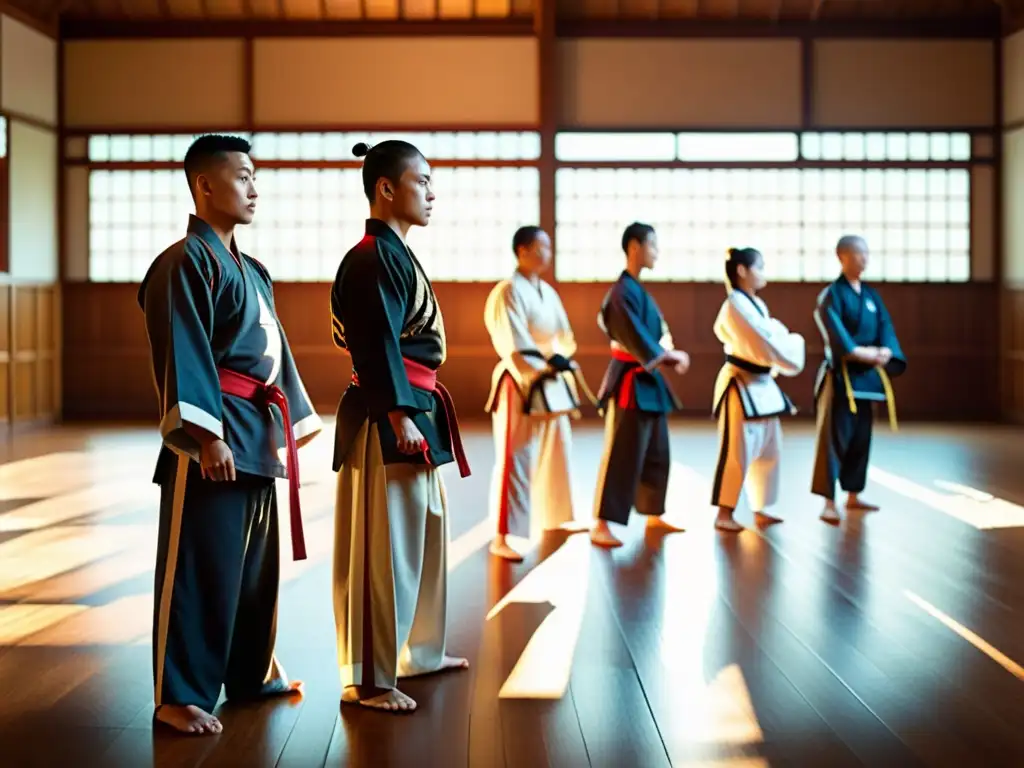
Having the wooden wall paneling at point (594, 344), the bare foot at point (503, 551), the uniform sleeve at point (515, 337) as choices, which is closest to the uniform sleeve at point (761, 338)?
the uniform sleeve at point (515, 337)

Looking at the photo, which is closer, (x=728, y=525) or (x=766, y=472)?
(x=728, y=525)

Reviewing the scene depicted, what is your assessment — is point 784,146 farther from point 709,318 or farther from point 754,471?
point 754,471

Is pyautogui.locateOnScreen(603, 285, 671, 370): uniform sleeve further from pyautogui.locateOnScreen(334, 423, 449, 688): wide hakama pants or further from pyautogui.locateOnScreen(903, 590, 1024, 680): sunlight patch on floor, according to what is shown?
pyautogui.locateOnScreen(334, 423, 449, 688): wide hakama pants

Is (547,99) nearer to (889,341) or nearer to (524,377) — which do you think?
(889,341)

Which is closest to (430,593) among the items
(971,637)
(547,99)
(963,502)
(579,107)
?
(971,637)

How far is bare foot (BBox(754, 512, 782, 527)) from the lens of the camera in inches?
200

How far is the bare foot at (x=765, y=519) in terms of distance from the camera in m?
5.08

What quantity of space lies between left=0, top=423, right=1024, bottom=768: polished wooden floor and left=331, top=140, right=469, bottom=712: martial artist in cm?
17

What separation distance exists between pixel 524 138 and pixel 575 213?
79 cm

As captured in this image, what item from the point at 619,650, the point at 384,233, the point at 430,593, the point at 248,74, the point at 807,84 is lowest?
the point at 619,650

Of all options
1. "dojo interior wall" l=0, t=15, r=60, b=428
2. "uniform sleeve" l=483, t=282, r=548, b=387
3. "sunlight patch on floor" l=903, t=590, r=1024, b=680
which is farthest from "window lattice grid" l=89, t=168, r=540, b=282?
"sunlight patch on floor" l=903, t=590, r=1024, b=680

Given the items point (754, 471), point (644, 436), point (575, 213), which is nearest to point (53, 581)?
point (644, 436)

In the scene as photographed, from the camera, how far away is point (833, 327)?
5207 millimetres

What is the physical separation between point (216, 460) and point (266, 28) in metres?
8.69
